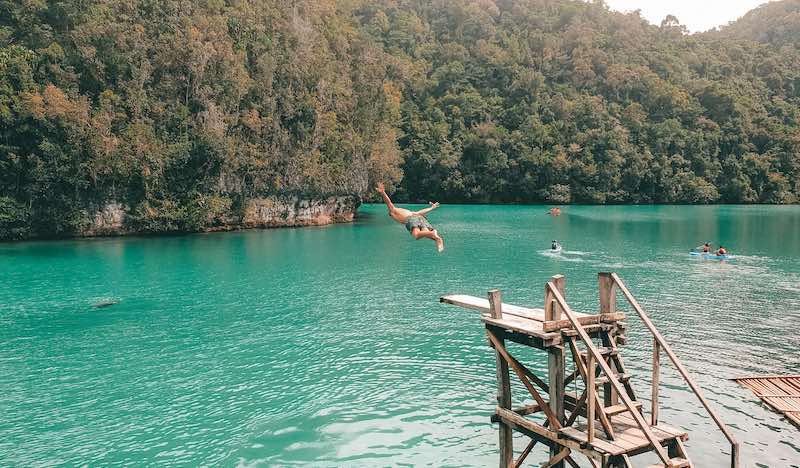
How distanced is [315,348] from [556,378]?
15044mm

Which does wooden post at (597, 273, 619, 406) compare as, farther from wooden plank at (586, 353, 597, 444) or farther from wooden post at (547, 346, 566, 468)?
wooden plank at (586, 353, 597, 444)

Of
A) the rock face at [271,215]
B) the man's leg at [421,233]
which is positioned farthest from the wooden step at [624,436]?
the rock face at [271,215]

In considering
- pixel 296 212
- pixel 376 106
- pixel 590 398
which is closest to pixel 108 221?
pixel 296 212

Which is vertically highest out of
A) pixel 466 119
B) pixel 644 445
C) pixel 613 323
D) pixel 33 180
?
pixel 466 119

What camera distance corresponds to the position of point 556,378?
40.4 feet

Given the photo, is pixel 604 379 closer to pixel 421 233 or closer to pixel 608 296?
pixel 608 296

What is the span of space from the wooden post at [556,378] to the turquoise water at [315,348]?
409cm

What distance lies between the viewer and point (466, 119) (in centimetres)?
13238

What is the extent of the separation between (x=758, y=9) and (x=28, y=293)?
712 ft

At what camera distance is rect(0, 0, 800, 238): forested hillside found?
63094 mm

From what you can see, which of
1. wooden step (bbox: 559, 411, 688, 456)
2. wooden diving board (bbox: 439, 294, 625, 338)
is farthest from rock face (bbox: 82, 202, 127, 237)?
wooden step (bbox: 559, 411, 688, 456)

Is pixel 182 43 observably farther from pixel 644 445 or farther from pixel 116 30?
pixel 644 445

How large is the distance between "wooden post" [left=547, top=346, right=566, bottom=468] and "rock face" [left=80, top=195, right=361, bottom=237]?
207 feet

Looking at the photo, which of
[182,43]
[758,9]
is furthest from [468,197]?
[758,9]
